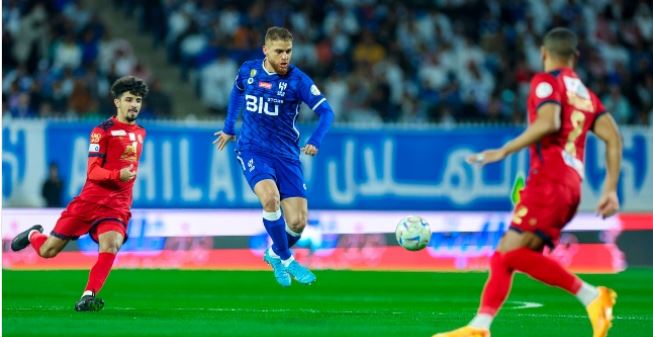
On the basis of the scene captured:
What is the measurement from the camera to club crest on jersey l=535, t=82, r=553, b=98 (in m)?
7.68

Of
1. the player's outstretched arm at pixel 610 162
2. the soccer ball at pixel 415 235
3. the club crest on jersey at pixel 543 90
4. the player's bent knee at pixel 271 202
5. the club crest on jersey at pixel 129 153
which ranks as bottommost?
the soccer ball at pixel 415 235

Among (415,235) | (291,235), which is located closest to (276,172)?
(291,235)

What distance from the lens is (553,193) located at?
303 inches

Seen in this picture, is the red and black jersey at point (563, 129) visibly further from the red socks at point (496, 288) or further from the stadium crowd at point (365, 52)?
the stadium crowd at point (365, 52)

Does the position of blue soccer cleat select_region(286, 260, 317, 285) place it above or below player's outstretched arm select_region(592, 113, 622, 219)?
below

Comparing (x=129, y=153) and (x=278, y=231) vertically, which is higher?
(x=129, y=153)

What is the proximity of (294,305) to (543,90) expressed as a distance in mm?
4374

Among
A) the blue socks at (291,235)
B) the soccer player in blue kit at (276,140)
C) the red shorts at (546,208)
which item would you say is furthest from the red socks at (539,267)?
the blue socks at (291,235)

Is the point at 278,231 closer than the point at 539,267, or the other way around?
the point at 539,267

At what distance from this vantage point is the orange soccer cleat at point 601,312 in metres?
7.70

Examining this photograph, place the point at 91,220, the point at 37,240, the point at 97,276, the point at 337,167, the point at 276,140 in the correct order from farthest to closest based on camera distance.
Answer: the point at 337,167, the point at 276,140, the point at 37,240, the point at 91,220, the point at 97,276

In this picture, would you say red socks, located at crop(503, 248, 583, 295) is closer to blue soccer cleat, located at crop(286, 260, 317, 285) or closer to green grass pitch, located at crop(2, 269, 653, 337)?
green grass pitch, located at crop(2, 269, 653, 337)

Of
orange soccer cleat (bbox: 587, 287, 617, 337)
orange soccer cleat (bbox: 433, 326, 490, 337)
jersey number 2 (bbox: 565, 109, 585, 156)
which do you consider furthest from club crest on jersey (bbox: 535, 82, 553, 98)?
orange soccer cleat (bbox: 433, 326, 490, 337)

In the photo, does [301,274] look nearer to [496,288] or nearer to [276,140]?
[276,140]
